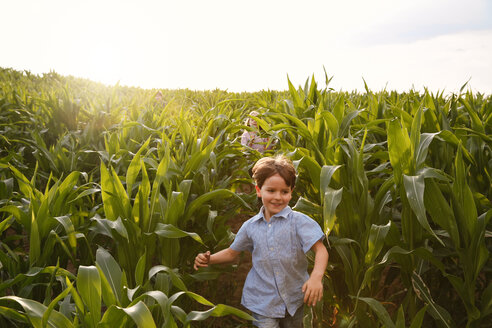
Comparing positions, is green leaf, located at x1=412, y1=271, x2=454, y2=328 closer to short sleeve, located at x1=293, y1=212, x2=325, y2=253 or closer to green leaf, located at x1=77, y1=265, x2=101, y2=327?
short sleeve, located at x1=293, y1=212, x2=325, y2=253

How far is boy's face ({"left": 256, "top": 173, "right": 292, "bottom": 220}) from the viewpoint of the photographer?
1.76 meters

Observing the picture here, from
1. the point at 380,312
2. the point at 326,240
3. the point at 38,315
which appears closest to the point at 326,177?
the point at 326,240

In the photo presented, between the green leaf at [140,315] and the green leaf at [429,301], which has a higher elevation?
the green leaf at [140,315]

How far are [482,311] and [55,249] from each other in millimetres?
1929

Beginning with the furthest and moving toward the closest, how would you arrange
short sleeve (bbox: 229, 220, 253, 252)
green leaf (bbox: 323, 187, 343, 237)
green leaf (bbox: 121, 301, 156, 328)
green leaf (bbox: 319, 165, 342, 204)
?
short sleeve (bbox: 229, 220, 253, 252), green leaf (bbox: 319, 165, 342, 204), green leaf (bbox: 323, 187, 343, 237), green leaf (bbox: 121, 301, 156, 328)

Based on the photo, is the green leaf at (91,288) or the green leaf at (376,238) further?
the green leaf at (376,238)

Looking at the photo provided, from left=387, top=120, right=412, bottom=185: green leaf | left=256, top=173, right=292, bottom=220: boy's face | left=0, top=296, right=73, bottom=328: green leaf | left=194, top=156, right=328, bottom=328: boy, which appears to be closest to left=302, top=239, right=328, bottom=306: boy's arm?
left=194, top=156, right=328, bottom=328: boy

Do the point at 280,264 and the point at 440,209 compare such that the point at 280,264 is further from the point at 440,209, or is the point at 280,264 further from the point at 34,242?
the point at 34,242

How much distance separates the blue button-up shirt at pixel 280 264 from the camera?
181 cm

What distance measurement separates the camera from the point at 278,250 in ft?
6.00

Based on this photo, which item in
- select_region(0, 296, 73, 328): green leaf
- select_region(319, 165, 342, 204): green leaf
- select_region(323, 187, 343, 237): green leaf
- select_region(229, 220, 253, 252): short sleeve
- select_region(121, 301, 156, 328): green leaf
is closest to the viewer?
select_region(121, 301, 156, 328): green leaf

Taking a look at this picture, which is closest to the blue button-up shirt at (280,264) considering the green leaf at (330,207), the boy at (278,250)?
the boy at (278,250)

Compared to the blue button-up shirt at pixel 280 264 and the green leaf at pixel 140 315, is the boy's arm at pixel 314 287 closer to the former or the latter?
the blue button-up shirt at pixel 280 264

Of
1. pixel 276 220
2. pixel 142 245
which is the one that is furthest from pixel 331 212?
pixel 142 245
